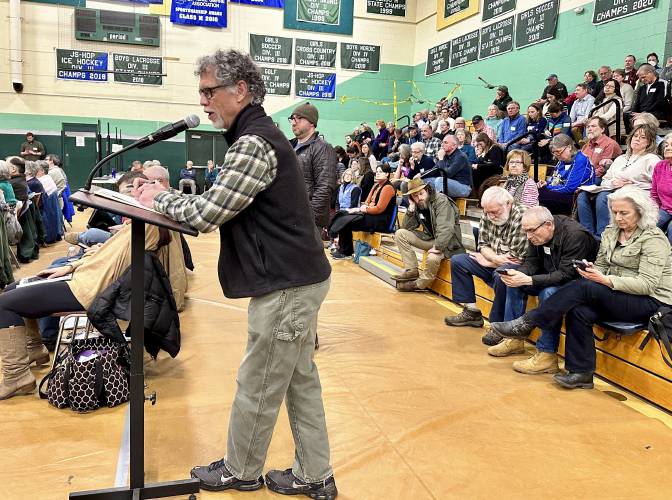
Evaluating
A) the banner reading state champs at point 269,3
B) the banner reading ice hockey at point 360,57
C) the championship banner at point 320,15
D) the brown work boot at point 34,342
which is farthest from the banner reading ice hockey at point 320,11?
the brown work boot at point 34,342

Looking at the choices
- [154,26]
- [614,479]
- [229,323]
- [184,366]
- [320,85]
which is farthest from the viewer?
[320,85]

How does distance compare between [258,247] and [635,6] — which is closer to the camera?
[258,247]

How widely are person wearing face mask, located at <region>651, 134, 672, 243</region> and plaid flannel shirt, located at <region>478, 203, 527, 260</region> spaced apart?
1.24 meters

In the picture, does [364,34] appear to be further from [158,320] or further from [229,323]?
[158,320]

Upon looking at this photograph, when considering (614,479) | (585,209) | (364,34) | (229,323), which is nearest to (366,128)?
(364,34)

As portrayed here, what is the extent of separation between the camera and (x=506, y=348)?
387cm

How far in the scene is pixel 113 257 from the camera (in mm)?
2928

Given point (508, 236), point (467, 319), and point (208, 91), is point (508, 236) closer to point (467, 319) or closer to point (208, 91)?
point (467, 319)

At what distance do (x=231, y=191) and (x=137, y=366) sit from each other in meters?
0.69

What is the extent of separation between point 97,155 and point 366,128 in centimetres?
716

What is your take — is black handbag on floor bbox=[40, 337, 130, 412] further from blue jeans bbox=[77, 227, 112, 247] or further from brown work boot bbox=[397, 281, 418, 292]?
brown work boot bbox=[397, 281, 418, 292]

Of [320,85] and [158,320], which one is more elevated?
[320,85]

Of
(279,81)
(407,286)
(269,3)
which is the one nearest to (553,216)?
(407,286)

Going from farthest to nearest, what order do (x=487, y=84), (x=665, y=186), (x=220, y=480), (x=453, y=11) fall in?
(x=453, y=11) → (x=487, y=84) → (x=665, y=186) → (x=220, y=480)
